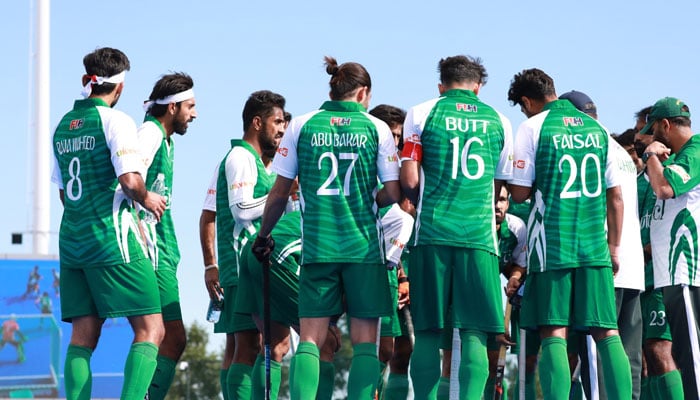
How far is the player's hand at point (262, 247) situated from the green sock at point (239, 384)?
1340 mm

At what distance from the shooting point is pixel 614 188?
898 centimetres

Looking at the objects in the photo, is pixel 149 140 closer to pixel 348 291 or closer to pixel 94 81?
pixel 94 81

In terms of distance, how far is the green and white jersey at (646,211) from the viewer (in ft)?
34.1

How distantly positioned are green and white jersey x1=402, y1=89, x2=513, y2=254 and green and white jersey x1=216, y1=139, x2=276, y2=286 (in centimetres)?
183

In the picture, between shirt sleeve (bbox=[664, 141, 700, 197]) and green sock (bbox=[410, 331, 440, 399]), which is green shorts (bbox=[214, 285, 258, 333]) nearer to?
green sock (bbox=[410, 331, 440, 399])

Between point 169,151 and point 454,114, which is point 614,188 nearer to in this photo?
point 454,114

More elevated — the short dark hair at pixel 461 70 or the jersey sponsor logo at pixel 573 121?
the short dark hair at pixel 461 70

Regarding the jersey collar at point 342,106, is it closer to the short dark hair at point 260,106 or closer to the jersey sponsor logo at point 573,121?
the jersey sponsor logo at point 573,121

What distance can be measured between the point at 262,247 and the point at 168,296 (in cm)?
135

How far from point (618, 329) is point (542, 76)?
2.08 metres

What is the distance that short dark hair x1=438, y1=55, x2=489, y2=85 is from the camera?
893 cm

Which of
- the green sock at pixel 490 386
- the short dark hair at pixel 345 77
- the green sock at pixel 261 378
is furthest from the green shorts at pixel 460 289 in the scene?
the green sock at pixel 490 386

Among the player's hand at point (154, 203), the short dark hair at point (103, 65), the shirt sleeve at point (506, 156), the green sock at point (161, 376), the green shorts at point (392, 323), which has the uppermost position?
the short dark hair at point (103, 65)

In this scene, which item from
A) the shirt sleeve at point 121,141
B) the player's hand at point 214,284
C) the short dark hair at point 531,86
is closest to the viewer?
the shirt sleeve at point 121,141
